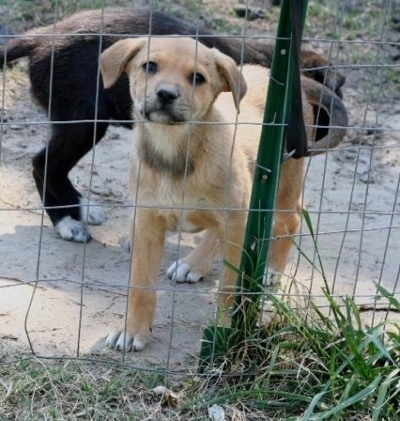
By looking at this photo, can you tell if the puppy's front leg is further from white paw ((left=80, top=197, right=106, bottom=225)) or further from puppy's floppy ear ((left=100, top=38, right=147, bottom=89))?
white paw ((left=80, top=197, right=106, bottom=225))

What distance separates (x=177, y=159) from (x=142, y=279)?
0.52 meters

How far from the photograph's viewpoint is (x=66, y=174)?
552 cm

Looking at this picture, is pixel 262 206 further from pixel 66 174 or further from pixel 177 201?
pixel 66 174

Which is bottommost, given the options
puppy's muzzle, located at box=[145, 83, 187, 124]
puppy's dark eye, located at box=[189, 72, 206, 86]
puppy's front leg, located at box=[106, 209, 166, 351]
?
puppy's front leg, located at box=[106, 209, 166, 351]

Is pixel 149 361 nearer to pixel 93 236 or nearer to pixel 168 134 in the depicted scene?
pixel 168 134

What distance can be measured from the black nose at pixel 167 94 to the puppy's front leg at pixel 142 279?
0.55 metres

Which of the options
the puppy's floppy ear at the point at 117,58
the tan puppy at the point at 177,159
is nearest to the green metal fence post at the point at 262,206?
the tan puppy at the point at 177,159

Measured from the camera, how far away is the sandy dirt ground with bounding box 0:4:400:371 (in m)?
4.16

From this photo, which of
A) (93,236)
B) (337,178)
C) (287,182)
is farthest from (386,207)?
(93,236)

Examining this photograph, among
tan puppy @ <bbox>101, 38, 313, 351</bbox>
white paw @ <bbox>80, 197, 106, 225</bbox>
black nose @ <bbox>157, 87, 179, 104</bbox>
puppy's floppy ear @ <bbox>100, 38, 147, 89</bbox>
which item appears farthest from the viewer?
white paw @ <bbox>80, 197, 106, 225</bbox>

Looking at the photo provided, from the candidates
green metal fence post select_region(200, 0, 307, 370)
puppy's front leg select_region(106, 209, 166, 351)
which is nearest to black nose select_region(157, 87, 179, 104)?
green metal fence post select_region(200, 0, 307, 370)

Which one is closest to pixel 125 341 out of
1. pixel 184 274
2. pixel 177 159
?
pixel 177 159

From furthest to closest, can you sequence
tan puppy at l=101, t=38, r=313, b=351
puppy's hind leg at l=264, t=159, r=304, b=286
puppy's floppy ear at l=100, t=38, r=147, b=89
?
puppy's hind leg at l=264, t=159, r=304, b=286, puppy's floppy ear at l=100, t=38, r=147, b=89, tan puppy at l=101, t=38, r=313, b=351

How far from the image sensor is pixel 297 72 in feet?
12.0
